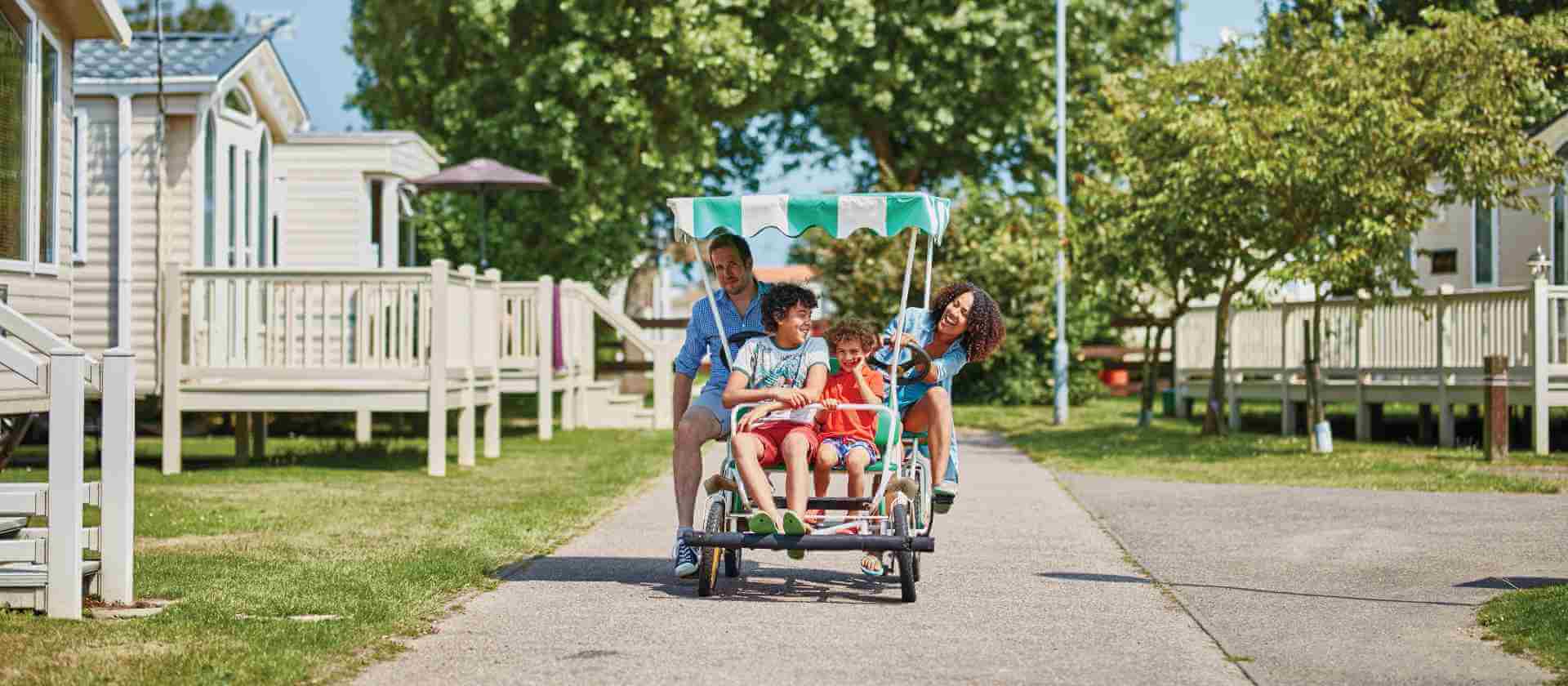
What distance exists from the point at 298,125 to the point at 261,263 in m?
2.33

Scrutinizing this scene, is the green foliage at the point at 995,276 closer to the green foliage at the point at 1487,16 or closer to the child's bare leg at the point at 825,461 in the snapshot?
the green foliage at the point at 1487,16

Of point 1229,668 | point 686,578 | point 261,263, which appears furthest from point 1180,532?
point 261,263

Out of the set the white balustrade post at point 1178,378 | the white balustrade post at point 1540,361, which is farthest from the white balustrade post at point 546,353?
the white balustrade post at point 1540,361

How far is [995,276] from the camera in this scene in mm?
30344

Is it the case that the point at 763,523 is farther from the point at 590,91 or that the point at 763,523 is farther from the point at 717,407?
the point at 590,91

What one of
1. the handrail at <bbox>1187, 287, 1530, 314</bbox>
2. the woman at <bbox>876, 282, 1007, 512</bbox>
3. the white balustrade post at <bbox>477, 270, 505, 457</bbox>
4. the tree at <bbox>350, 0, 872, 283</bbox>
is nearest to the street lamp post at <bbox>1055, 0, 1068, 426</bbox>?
the handrail at <bbox>1187, 287, 1530, 314</bbox>

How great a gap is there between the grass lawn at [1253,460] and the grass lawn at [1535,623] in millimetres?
5720

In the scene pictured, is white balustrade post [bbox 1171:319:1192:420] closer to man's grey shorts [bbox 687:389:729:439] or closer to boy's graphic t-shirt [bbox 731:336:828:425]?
man's grey shorts [bbox 687:389:729:439]

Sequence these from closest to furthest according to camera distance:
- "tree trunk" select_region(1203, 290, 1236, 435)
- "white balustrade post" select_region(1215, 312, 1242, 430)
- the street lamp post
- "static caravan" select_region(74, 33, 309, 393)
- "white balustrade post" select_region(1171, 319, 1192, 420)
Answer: "static caravan" select_region(74, 33, 309, 393), "tree trunk" select_region(1203, 290, 1236, 435), "white balustrade post" select_region(1215, 312, 1242, 430), the street lamp post, "white balustrade post" select_region(1171, 319, 1192, 420)

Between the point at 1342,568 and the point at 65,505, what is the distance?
6020 millimetres

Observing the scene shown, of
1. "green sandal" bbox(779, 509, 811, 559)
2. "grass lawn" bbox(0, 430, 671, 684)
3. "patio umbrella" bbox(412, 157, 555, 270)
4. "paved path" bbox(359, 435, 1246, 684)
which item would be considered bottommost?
"paved path" bbox(359, 435, 1246, 684)

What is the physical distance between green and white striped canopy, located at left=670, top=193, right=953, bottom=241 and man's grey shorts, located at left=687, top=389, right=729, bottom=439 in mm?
786

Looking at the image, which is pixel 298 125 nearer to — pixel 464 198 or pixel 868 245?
pixel 464 198

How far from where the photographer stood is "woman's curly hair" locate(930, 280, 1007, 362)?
8914 mm
